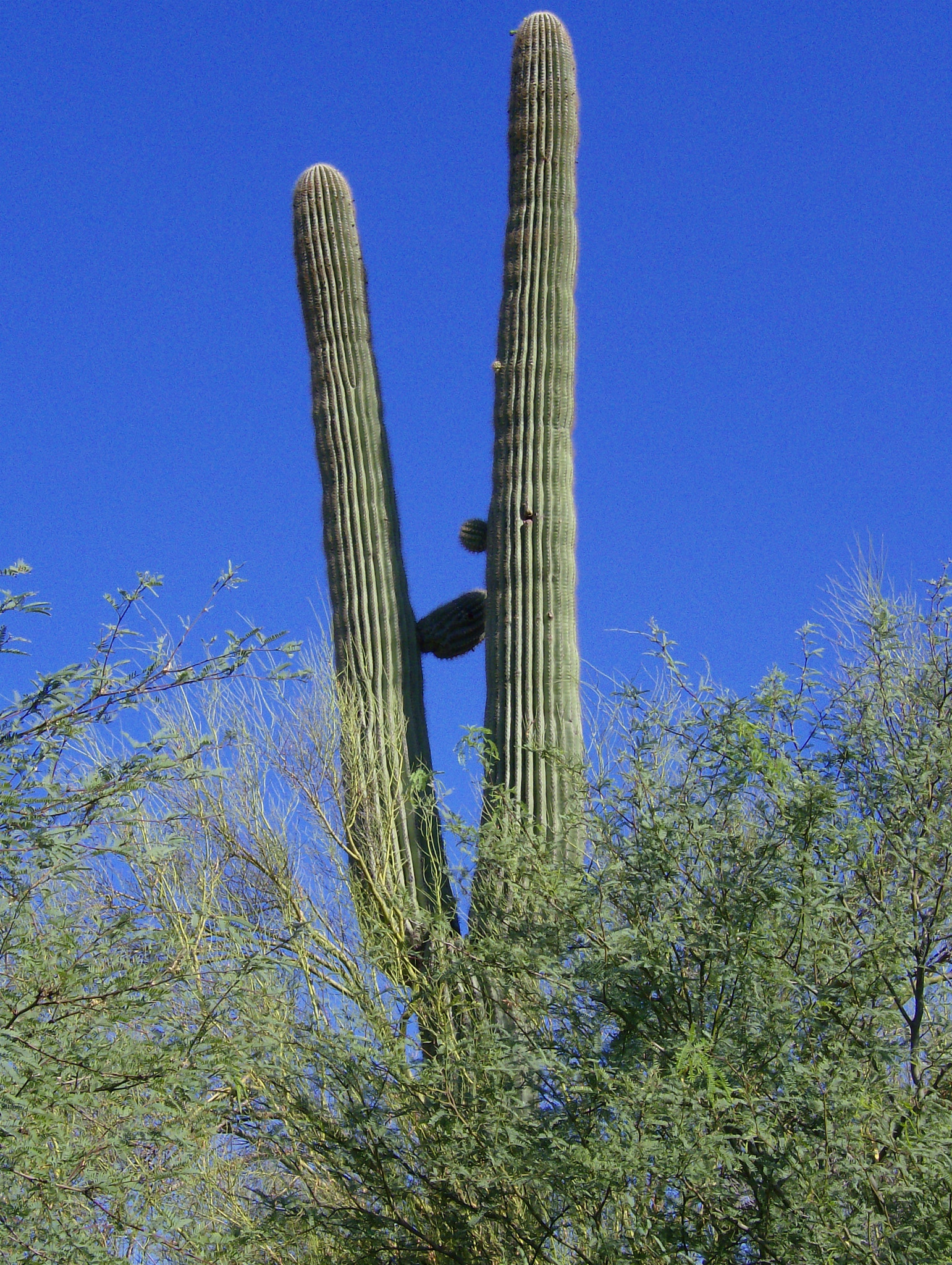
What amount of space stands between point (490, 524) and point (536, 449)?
1.62 ft

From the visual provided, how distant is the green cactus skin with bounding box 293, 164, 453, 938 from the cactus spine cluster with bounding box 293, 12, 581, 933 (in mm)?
10

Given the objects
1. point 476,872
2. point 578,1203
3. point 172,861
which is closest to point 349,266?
point 172,861

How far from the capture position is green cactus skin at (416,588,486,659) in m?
8.11

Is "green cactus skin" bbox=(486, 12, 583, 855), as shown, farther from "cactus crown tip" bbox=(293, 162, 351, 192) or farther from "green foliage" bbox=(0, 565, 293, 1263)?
"green foliage" bbox=(0, 565, 293, 1263)

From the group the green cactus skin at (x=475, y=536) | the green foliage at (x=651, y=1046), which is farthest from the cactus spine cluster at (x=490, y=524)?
the green foliage at (x=651, y=1046)

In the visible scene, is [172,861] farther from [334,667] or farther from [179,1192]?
[179,1192]

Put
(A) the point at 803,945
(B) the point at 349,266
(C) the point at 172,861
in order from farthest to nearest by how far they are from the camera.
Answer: (B) the point at 349,266 → (C) the point at 172,861 → (A) the point at 803,945

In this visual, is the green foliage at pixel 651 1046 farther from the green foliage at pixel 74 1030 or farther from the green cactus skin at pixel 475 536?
the green cactus skin at pixel 475 536

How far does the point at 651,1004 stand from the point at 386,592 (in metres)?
4.34

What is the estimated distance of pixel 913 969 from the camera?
423 centimetres

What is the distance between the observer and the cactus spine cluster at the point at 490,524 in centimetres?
745

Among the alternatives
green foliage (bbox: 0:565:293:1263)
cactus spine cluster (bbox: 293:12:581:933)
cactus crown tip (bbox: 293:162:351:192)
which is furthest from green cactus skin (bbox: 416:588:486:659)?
green foliage (bbox: 0:565:293:1263)

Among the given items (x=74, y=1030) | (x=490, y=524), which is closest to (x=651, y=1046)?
(x=74, y=1030)

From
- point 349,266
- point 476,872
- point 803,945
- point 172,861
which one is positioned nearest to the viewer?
point 803,945
